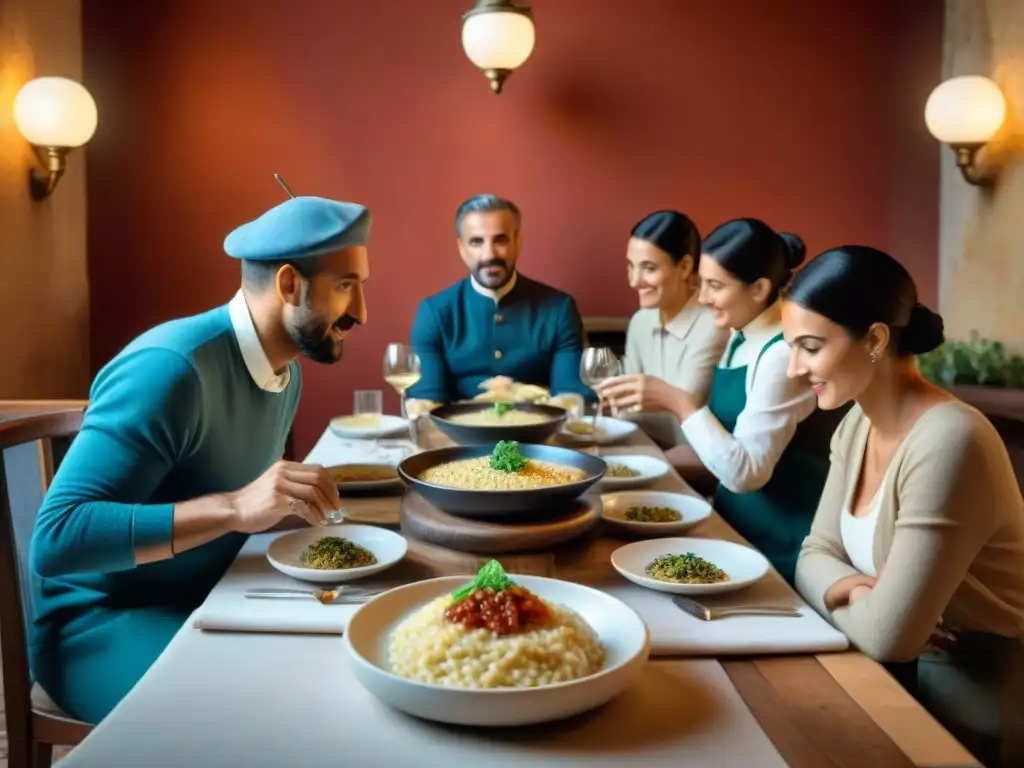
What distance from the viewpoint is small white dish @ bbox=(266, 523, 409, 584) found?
1.36 metres

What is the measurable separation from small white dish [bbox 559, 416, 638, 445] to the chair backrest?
1.19 meters

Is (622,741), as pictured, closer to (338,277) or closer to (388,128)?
(338,277)

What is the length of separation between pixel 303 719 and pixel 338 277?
2.88ft

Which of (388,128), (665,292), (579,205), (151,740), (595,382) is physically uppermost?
(388,128)

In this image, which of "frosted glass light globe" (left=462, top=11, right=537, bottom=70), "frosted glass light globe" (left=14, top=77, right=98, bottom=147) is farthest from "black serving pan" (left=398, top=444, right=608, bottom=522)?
"frosted glass light globe" (left=462, top=11, right=537, bottom=70)

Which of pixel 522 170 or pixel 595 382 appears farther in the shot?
pixel 522 170

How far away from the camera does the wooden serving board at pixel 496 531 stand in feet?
4.59

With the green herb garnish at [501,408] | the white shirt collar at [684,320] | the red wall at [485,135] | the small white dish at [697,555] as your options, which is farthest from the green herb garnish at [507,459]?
the red wall at [485,135]

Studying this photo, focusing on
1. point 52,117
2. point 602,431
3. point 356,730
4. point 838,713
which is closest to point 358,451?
point 602,431

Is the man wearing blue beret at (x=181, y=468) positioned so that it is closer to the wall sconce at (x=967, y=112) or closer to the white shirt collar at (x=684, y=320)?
the white shirt collar at (x=684, y=320)

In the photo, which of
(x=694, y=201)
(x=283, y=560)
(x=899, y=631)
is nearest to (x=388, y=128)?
(x=694, y=201)

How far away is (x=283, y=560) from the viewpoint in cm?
144

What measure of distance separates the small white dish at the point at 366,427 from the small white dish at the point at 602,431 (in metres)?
0.48

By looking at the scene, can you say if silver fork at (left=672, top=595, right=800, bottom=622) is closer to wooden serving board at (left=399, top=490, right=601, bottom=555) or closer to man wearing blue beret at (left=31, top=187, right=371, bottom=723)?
wooden serving board at (left=399, top=490, right=601, bottom=555)
